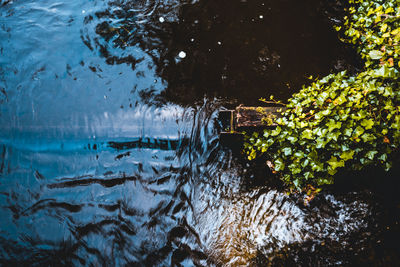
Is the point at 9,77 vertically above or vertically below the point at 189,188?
above

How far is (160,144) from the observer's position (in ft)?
10.2

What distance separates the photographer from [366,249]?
246cm

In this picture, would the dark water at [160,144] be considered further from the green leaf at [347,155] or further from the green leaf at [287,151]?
the green leaf at [347,155]

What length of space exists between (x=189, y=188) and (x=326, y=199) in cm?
186

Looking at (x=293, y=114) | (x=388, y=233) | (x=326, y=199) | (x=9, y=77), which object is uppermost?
(x=9, y=77)

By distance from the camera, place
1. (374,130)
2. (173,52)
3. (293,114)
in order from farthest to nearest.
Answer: (173,52) < (293,114) < (374,130)

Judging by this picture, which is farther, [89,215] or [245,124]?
[89,215]

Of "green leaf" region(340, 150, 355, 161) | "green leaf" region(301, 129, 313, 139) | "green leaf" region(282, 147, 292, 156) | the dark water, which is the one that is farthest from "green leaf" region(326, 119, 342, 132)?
the dark water

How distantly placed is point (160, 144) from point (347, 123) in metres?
2.38

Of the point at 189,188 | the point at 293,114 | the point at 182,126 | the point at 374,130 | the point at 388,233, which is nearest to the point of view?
the point at 374,130

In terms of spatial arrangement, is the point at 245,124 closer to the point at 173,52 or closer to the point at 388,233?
the point at 173,52

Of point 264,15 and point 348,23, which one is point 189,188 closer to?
point 264,15

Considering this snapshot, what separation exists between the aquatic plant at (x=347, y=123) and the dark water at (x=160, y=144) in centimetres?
58

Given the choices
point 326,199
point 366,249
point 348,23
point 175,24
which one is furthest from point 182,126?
point 348,23
